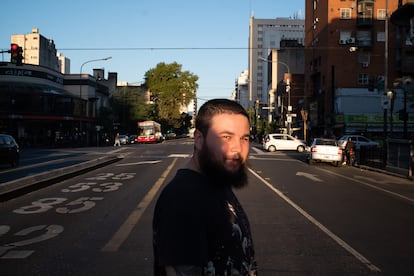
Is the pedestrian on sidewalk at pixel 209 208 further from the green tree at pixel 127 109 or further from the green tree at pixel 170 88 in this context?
the green tree at pixel 170 88

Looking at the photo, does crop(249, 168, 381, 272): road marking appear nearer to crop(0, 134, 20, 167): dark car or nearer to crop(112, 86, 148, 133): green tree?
crop(0, 134, 20, 167): dark car

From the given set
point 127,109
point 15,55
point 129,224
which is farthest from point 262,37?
point 129,224

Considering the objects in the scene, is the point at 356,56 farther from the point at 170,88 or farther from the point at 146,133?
the point at 170,88

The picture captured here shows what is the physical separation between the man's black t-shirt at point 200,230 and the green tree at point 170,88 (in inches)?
3858

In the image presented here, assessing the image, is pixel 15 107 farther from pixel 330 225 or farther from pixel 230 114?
pixel 230 114

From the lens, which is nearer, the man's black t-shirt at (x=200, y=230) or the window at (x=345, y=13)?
the man's black t-shirt at (x=200, y=230)

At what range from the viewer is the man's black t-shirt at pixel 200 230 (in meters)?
2.03

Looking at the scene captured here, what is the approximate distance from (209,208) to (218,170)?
206 mm

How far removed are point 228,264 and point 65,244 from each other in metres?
5.63

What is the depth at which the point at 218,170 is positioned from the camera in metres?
2.26

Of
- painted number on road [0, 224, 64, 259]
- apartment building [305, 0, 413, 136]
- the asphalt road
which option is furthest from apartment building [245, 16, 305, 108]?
painted number on road [0, 224, 64, 259]

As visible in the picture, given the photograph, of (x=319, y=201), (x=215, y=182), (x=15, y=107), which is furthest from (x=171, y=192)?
(x=15, y=107)

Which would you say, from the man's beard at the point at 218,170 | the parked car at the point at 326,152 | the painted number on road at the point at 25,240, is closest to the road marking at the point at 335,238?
the man's beard at the point at 218,170

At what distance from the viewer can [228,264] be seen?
211 cm
